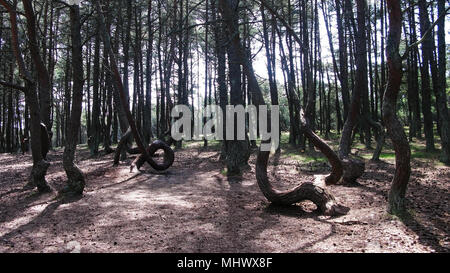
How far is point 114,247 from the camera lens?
4445 millimetres

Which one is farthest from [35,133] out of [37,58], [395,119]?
[395,119]

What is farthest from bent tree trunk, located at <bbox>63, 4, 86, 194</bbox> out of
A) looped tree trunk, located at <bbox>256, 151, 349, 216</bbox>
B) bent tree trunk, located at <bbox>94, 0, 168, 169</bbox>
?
looped tree trunk, located at <bbox>256, 151, 349, 216</bbox>

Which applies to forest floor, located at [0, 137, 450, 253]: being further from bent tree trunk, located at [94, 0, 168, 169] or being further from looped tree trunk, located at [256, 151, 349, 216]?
bent tree trunk, located at [94, 0, 168, 169]

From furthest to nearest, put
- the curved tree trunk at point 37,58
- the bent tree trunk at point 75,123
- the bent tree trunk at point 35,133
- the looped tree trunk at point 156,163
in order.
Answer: the looped tree trunk at point 156,163 < the curved tree trunk at point 37,58 < the bent tree trunk at point 35,133 < the bent tree trunk at point 75,123

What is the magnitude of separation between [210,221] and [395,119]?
3626 millimetres

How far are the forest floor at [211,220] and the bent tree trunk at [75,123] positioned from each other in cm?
38

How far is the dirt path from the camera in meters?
4.51

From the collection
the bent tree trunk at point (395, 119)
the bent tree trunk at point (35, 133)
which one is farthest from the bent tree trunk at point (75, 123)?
the bent tree trunk at point (395, 119)

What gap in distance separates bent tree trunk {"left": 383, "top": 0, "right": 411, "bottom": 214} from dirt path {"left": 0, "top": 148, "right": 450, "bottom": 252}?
39 cm

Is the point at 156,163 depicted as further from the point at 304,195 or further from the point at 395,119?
the point at 395,119

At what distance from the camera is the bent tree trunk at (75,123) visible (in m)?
7.65

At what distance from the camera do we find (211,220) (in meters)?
5.87

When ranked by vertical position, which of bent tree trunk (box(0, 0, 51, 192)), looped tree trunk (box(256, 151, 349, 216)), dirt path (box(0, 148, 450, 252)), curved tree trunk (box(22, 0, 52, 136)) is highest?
curved tree trunk (box(22, 0, 52, 136))

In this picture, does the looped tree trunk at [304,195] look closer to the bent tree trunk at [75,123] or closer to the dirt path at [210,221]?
the dirt path at [210,221]
